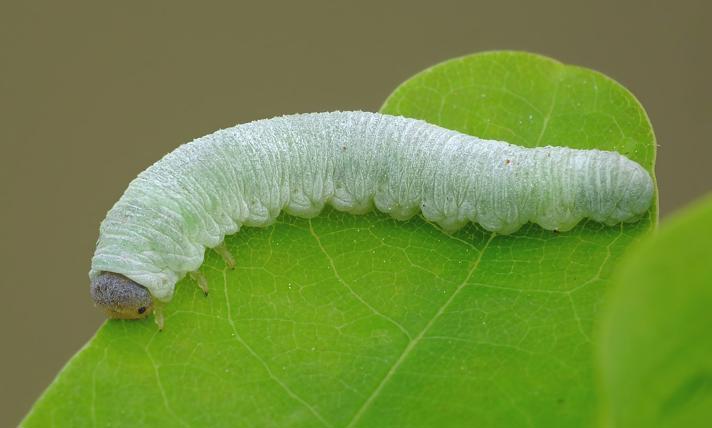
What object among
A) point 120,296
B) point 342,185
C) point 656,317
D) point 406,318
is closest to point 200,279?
point 120,296

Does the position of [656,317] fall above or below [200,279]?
above

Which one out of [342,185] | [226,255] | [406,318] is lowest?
[406,318]

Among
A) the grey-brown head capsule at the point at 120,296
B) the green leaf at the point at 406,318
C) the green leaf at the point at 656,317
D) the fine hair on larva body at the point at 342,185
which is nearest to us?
the green leaf at the point at 656,317

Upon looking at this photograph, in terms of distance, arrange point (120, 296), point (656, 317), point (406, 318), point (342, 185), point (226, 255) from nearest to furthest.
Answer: point (656, 317)
point (406, 318)
point (120, 296)
point (226, 255)
point (342, 185)

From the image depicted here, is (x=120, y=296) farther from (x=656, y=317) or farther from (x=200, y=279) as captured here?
(x=656, y=317)

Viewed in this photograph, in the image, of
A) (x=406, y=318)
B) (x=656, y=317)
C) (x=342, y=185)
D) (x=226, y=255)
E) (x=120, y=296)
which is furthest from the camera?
(x=342, y=185)

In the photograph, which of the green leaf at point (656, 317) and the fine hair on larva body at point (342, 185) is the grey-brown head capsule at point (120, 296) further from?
the green leaf at point (656, 317)

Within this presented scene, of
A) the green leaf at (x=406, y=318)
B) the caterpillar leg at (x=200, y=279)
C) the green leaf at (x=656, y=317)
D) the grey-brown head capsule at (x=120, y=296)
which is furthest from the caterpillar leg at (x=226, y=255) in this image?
the green leaf at (x=656, y=317)

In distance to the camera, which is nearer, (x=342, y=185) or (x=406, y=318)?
(x=406, y=318)
